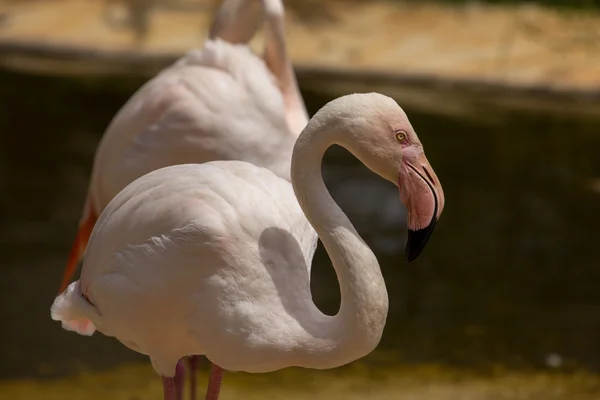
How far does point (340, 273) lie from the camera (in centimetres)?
298

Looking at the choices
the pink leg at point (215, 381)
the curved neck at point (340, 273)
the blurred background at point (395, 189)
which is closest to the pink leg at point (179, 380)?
the pink leg at point (215, 381)

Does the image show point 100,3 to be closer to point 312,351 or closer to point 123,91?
point 123,91

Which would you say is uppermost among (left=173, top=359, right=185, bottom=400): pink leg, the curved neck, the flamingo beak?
the flamingo beak

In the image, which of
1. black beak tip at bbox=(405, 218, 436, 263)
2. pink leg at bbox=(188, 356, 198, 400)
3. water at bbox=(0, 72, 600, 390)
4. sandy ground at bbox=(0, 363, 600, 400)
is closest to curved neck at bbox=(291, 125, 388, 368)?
black beak tip at bbox=(405, 218, 436, 263)

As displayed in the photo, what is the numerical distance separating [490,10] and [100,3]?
4.30m

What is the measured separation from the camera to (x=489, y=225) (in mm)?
7168

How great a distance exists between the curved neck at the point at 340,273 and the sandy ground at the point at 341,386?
6.26 ft

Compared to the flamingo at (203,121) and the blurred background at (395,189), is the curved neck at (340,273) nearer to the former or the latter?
the flamingo at (203,121)

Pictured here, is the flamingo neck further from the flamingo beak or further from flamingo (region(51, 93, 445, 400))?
the flamingo beak

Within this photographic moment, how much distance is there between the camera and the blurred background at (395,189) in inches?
203

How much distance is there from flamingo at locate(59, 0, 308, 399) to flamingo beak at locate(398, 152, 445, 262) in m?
1.49

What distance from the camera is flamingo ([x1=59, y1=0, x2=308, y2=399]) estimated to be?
170 inches

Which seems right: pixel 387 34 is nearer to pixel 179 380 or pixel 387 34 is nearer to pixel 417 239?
pixel 179 380

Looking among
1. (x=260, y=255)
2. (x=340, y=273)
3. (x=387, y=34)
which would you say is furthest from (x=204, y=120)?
(x=387, y=34)
